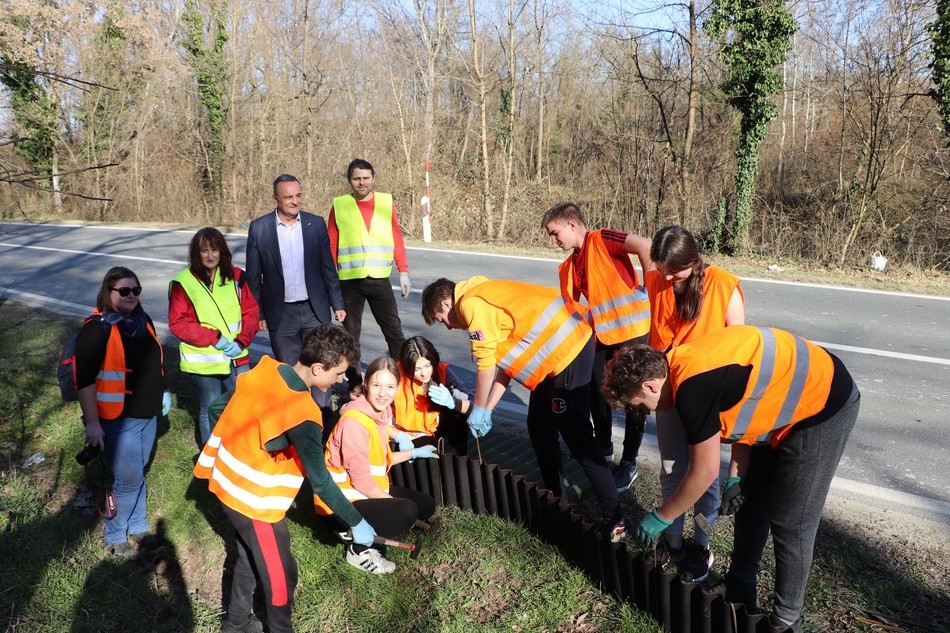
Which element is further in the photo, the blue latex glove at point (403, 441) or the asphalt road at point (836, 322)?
the asphalt road at point (836, 322)

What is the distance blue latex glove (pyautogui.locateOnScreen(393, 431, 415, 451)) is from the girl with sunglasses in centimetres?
136

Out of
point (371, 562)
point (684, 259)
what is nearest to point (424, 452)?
point (371, 562)

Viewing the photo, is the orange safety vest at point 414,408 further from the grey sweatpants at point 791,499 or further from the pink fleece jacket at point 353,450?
the grey sweatpants at point 791,499

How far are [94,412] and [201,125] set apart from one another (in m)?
21.5

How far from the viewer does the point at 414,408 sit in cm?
446

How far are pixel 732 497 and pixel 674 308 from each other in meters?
0.99

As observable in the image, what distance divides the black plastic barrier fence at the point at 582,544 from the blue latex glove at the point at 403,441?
0.10m

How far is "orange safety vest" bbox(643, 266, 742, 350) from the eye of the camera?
3375 millimetres

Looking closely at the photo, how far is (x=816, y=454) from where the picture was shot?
2660mm

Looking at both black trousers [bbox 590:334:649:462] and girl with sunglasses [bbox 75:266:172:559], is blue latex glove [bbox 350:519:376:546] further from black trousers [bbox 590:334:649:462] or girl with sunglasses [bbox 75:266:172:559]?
black trousers [bbox 590:334:649:462]

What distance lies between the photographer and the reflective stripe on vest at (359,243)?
5.55 meters

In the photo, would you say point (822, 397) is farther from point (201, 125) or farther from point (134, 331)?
point (201, 125)

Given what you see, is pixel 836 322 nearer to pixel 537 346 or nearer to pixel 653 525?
pixel 537 346

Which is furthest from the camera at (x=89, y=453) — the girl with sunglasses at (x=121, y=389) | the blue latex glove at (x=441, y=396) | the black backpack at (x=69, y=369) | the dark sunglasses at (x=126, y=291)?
the blue latex glove at (x=441, y=396)
